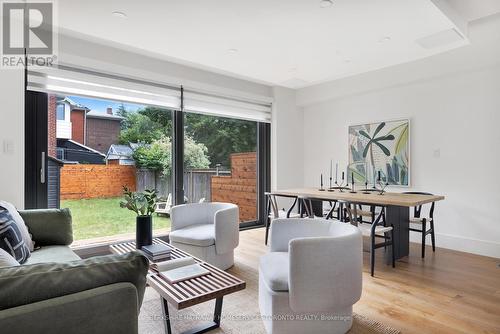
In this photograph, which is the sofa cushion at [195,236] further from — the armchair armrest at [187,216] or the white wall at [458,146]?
the white wall at [458,146]

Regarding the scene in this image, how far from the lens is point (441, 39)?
335 centimetres

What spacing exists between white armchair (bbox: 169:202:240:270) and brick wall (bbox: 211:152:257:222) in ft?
4.79

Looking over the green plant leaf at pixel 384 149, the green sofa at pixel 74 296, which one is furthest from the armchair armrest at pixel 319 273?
the green plant leaf at pixel 384 149

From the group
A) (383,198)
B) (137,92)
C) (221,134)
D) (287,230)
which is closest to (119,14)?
(137,92)

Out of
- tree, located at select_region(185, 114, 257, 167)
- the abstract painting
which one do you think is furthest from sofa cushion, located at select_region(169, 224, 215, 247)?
the abstract painting

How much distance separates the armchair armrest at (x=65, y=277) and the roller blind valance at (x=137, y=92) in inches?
116

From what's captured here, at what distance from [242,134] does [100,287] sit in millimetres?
4432

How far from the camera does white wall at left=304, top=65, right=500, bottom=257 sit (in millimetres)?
3734

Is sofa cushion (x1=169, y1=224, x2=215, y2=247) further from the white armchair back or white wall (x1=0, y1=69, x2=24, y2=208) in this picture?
white wall (x1=0, y1=69, x2=24, y2=208)

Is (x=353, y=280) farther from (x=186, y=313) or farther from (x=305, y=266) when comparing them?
(x=186, y=313)

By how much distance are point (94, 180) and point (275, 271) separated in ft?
9.29

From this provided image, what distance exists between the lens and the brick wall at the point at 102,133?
12.5ft

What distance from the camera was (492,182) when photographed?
372cm

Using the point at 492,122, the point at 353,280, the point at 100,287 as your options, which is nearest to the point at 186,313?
the point at 353,280
